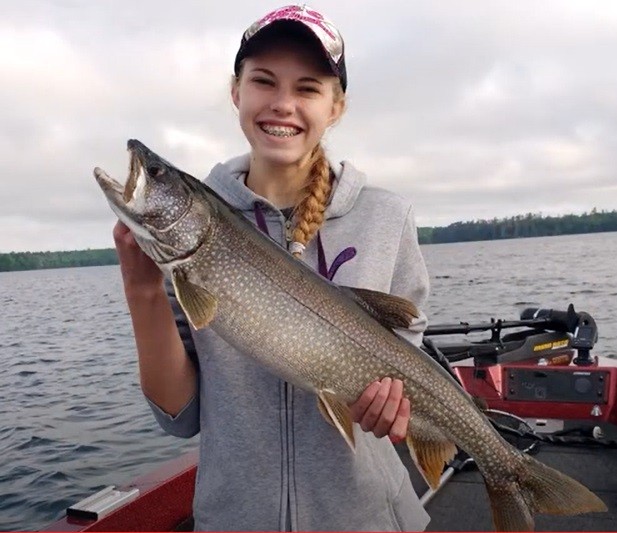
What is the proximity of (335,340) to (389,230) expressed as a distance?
0.59 meters

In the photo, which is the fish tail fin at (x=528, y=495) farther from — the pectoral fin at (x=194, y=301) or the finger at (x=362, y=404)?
the pectoral fin at (x=194, y=301)

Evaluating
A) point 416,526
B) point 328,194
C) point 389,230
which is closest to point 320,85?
point 328,194

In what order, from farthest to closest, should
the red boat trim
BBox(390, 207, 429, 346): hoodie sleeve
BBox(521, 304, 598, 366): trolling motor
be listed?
BBox(521, 304, 598, 366): trolling motor, the red boat trim, BBox(390, 207, 429, 346): hoodie sleeve

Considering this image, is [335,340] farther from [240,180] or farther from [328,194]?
[240,180]

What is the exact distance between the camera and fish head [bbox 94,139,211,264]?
2.68 metres

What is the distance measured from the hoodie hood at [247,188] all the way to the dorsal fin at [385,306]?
1.32 ft

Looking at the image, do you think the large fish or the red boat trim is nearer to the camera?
the large fish

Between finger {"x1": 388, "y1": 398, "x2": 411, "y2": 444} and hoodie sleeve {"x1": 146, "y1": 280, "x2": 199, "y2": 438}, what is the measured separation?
2.98ft

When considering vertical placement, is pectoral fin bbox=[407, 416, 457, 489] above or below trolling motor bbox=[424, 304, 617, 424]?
above

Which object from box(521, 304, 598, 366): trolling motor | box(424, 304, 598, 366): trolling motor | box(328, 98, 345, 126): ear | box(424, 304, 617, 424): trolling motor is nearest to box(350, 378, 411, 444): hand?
box(328, 98, 345, 126): ear

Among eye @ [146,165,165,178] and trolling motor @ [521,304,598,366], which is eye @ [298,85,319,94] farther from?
trolling motor @ [521,304,598,366]

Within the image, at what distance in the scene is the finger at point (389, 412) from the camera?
2.75m

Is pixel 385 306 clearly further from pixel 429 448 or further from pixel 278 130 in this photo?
pixel 278 130

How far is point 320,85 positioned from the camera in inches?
116
